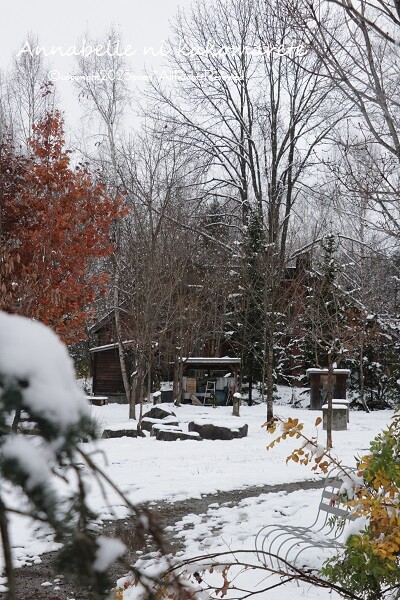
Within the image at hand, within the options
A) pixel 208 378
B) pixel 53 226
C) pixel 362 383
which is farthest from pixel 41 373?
pixel 208 378

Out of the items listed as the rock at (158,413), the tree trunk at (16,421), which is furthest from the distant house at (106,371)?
the tree trunk at (16,421)

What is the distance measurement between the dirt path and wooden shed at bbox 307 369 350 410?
456 inches

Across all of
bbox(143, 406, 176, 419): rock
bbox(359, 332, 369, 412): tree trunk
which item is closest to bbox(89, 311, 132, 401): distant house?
bbox(359, 332, 369, 412): tree trunk

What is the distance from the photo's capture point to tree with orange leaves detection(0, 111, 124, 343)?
12477mm

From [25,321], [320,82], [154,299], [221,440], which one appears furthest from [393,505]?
[320,82]

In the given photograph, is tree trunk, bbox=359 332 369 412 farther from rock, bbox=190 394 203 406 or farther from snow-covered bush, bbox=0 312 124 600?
snow-covered bush, bbox=0 312 124 600

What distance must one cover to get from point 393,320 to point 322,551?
19684 millimetres

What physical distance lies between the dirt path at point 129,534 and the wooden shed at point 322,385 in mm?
11587

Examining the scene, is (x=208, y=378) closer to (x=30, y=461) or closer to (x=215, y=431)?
(x=215, y=431)

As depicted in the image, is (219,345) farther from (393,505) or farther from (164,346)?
(393,505)

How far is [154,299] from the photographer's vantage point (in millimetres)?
17953

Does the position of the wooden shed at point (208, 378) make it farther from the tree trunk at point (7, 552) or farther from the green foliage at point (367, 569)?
the tree trunk at point (7, 552)

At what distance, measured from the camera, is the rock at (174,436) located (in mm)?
Result: 13711

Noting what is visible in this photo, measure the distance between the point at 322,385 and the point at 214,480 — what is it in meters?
13.0
